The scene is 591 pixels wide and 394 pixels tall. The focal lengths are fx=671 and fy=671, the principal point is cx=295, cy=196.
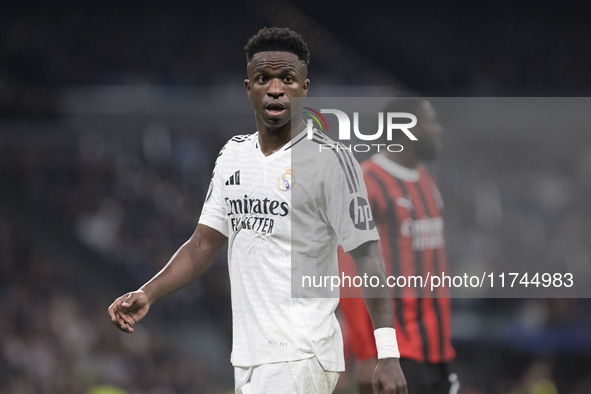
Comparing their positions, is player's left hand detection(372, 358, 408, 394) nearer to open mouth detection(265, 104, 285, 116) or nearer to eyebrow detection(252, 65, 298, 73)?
open mouth detection(265, 104, 285, 116)

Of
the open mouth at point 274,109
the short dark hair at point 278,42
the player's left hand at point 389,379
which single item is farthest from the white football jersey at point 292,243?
the short dark hair at point 278,42

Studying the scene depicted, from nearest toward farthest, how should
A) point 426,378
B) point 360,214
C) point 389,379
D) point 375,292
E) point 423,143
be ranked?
1. point 389,379
2. point 375,292
3. point 360,214
4. point 426,378
5. point 423,143

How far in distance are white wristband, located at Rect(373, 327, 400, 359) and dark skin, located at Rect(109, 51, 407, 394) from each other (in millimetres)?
23

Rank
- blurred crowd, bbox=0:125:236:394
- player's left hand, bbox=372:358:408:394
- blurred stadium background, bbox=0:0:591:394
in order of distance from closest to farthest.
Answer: player's left hand, bbox=372:358:408:394, blurred stadium background, bbox=0:0:591:394, blurred crowd, bbox=0:125:236:394

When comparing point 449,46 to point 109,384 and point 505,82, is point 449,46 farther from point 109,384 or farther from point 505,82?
point 109,384

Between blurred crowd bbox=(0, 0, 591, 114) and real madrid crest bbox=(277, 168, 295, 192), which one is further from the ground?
blurred crowd bbox=(0, 0, 591, 114)

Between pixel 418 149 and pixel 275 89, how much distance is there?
123cm

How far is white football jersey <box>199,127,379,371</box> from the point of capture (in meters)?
2.61

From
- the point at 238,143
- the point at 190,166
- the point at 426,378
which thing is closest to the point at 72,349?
the point at 190,166

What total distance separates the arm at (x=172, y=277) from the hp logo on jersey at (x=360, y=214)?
68cm

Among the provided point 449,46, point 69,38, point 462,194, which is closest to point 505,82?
point 449,46

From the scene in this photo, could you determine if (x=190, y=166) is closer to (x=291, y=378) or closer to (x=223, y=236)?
(x=223, y=236)

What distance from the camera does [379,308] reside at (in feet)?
8.35

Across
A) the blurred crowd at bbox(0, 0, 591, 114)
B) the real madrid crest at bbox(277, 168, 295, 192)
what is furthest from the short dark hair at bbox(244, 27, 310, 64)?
the blurred crowd at bbox(0, 0, 591, 114)
